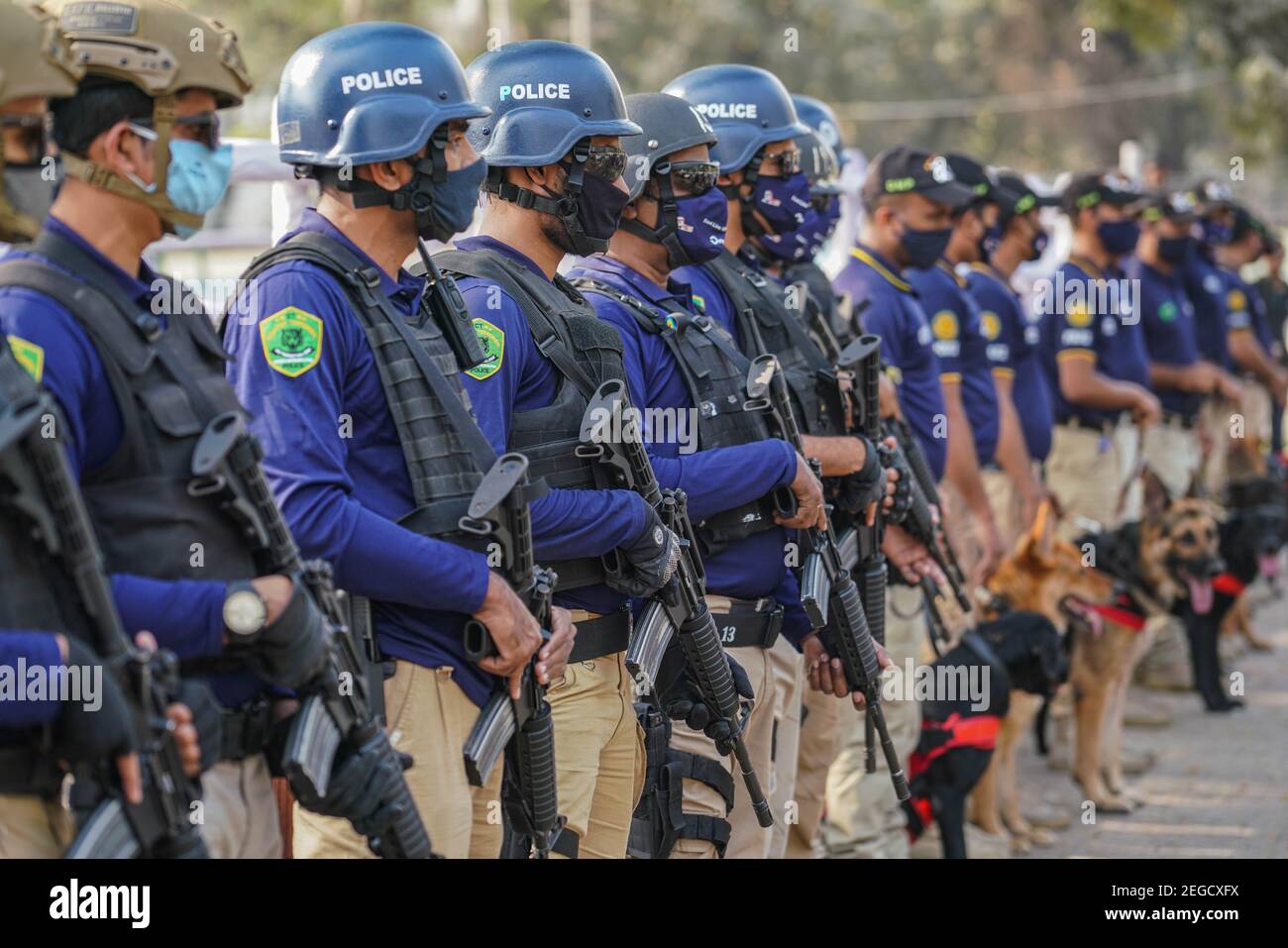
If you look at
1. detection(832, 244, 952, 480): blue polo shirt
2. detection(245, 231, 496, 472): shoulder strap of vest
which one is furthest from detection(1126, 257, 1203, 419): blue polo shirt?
detection(245, 231, 496, 472): shoulder strap of vest

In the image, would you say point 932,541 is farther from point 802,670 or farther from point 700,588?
point 700,588

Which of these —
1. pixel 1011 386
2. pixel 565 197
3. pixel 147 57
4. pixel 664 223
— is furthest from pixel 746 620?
pixel 1011 386

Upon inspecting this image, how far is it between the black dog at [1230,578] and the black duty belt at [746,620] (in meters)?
5.20

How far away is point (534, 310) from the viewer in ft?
14.2

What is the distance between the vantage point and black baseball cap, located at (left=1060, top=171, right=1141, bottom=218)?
10.2 m

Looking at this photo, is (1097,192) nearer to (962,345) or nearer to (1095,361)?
(1095,361)

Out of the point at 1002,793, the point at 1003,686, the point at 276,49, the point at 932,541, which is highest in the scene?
the point at 276,49

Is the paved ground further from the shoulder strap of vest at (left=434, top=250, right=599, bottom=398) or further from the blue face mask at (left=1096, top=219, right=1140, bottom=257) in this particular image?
the shoulder strap of vest at (left=434, top=250, right=599, bottom=398)

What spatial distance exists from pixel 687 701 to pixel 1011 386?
14.6ft
